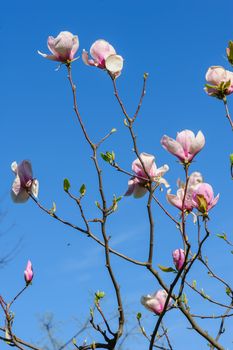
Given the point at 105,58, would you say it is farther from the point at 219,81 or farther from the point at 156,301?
the point at 156,301

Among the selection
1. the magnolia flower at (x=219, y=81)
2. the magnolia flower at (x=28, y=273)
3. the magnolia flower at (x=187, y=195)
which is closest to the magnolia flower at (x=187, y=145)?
the magnolia flower at (x=187, y=195)

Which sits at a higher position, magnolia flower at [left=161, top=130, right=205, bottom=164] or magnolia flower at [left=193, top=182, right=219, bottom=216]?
magnolia flower at [left=161, top=130, right=205, bottom=164]

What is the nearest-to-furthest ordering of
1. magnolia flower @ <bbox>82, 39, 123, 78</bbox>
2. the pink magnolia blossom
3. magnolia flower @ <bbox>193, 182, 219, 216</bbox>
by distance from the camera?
magnolia flower @ <bbox>193, 182, 219, 216</bbox> → the pink magnolia blossom → magnolia flower @ <bbox>82, 39, 123, 78</bbox>

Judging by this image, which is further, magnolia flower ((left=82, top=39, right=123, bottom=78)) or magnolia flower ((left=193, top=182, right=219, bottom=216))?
magnolia flower ((left=82, top=39, right=123, bottom=78))

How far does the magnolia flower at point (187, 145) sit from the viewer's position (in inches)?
58.1

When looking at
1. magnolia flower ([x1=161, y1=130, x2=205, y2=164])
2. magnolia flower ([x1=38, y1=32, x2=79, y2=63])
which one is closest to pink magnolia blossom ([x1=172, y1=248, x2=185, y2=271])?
magnolia flower ([x1=161, y1=130, x2=205, y2=164])

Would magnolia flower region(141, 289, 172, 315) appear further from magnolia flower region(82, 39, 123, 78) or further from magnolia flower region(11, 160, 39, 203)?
magnolia flower region(82, 39, 123, 78)

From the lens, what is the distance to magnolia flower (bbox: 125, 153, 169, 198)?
157 cm

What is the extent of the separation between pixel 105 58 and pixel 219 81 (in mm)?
332

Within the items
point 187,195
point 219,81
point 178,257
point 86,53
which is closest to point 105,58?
point 86,53

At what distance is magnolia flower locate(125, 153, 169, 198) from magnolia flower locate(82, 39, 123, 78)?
10.9 inches

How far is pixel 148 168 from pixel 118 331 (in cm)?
43

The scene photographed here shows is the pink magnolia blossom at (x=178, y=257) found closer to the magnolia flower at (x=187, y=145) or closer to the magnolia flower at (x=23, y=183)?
the magnolia flower at (x=187, y=145)

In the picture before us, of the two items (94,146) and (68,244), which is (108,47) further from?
(68,244)
